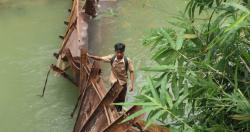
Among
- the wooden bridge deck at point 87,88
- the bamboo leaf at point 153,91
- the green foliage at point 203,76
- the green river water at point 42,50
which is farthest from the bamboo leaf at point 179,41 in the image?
the green river water at point 42,50

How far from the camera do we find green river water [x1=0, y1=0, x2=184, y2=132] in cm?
905

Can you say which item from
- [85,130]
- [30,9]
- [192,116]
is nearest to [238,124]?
[192,116]

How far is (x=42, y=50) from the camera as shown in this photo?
11680 millimetres

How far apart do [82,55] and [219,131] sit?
185 inches

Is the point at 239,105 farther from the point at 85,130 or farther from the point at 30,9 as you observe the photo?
the point at 30,9

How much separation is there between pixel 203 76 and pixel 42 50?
27.6ft

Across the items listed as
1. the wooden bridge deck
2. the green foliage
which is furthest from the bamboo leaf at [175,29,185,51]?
the wooden bridge deck

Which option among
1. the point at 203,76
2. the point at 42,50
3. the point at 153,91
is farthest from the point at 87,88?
the point at 42,50

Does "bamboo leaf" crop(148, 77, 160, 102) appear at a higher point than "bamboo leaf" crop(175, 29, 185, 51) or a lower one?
lower

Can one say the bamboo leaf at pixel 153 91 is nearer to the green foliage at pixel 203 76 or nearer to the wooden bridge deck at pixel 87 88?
the green foliage at pixel 203 76

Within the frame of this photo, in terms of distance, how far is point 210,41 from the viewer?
378 cm

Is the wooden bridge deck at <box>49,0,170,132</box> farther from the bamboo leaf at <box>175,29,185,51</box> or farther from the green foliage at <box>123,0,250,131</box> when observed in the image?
the bamboo leaf at <box>175,29,185,51</box>

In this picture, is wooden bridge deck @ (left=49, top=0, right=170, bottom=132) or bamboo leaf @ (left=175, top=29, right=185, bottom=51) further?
wooden bridge deck @ (left=49, top=0, right=170, bottom=132)

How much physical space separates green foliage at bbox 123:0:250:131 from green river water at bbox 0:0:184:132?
4.59m
